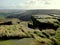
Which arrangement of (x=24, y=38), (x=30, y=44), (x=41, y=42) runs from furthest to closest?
(x=24, y=38) < (x=41, y=42) < (x=30, y=44)

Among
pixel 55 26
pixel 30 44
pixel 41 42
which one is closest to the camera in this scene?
pixel 30 44

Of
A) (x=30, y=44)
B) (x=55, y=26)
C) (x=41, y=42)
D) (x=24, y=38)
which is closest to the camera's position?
(x=30, y=44)

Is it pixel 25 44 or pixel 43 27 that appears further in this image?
pixel 43 27

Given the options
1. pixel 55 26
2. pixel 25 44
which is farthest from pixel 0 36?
pixel 55 26

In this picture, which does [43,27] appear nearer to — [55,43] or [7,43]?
[55,43]

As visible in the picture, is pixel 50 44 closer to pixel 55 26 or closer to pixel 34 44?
pixel 34 44

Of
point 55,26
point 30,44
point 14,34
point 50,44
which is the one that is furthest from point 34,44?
point 55,26

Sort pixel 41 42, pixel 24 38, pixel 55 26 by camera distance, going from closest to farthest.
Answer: pixel 41 42
pixel 24 38
pixel 55 26

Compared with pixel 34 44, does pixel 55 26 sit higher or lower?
lower

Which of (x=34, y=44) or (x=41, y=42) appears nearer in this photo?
(x=34, y=44)
